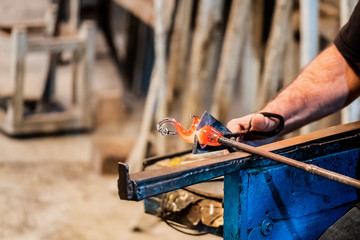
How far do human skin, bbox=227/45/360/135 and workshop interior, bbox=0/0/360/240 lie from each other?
0.12m

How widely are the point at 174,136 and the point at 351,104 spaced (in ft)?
6.01

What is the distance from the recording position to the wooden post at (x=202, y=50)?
12.2ft

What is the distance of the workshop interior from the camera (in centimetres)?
150

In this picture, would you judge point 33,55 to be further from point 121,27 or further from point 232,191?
point 232,191

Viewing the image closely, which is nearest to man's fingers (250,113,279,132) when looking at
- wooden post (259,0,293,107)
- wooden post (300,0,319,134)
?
wooden post (300,0,319,134)

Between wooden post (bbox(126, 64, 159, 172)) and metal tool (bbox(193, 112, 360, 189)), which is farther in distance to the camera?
wooden post (bbox(126, 64, 159, 172))

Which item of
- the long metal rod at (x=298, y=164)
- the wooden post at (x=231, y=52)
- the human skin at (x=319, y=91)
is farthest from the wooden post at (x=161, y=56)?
the long metal rod at (x=298, y=164)

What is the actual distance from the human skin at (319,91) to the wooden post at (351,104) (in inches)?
35.8

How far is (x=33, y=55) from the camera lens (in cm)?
855

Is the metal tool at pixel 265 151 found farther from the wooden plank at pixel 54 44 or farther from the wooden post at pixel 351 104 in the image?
the wooden plank at pixel 54 44

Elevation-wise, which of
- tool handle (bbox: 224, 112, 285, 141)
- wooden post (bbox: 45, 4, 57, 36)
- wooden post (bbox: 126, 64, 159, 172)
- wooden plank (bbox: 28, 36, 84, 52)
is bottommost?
wooden post (bbox: 126, 64, 159, 172)

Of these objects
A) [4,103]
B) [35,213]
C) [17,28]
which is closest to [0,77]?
[4,103]

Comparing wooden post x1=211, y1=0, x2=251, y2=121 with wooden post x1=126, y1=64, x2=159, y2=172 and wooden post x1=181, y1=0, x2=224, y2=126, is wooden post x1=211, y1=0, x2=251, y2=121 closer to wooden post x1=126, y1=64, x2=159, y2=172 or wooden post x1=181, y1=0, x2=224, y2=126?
wooden post x1=181, y1=0, x2=224, y2=126

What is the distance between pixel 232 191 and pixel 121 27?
7626 mm
